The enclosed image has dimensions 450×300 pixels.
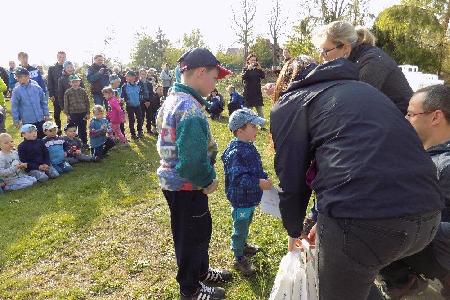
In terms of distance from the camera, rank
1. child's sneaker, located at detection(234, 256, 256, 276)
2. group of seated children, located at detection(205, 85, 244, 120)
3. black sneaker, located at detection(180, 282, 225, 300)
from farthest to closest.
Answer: group of seated children, located at detection(205, 85, 244, 120), child's sneaker, located at detection(234, 256, 256, 276), black sneaker, located at detection(180, 282, 225, 300)

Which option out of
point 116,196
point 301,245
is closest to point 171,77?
point 116,196

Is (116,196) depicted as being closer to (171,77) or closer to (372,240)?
(372,240)

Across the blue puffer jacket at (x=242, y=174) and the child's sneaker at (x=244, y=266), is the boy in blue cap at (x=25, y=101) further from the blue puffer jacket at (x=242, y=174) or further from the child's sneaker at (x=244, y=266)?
the child's sneaker at (x=244, y=266)

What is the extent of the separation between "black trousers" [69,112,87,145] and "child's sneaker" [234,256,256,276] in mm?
6624

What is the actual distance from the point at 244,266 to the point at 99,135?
19.8 feet

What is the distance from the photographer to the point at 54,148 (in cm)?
800

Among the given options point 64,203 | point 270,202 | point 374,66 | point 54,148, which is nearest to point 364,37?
point 374,66

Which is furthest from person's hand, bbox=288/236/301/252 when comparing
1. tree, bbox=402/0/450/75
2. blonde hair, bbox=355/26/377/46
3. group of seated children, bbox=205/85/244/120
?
tree, bbox=402/0/450/75

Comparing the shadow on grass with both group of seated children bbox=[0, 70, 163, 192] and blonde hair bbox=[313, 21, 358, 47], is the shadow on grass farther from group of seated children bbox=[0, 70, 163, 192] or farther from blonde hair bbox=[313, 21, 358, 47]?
blonde hair bbox=[313, 21, 358, 47]

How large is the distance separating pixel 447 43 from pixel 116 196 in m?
19.7

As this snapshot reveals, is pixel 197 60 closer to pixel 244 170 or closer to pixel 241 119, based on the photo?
pixel 241 119

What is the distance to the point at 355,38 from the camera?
325 cm

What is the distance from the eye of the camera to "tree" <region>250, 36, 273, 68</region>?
3812 cm

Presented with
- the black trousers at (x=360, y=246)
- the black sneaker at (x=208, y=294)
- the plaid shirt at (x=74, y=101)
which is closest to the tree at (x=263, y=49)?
the plaid shirt at (x=74, y=101)
